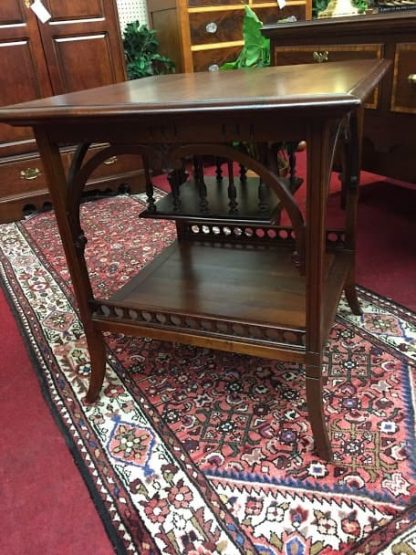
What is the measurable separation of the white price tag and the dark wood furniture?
1.27 m

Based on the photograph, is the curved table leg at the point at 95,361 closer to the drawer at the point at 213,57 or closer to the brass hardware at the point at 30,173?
the brass hardware at the point at 30,173

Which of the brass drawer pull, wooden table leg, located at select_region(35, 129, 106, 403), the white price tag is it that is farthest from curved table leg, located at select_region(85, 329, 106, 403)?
the brass drawer pull

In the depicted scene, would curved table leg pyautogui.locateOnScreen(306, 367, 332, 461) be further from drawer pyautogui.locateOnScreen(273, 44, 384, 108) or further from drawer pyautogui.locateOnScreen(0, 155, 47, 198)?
drawer pyautogui.locateOnScreen(0, 155, 47, 198)

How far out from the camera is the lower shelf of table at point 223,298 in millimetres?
1107

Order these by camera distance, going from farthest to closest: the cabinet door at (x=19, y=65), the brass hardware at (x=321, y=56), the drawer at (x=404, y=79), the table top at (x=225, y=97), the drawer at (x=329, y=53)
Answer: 1. the cabinet door at (x=19, y=65)
2. the brass hardware at (x=321, y=56)
3. the drawer at (x=329, y=53)
4. the drawer at (x=404, y=79)
5. the table top at (x=225, y=97)

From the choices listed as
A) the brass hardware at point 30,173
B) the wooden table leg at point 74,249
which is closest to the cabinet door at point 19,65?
the brass hardware at point 30,173

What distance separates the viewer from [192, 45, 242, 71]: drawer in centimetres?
318

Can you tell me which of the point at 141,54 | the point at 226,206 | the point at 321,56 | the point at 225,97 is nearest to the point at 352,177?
the point at 226,206

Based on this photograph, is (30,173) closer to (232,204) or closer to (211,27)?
(211,27)

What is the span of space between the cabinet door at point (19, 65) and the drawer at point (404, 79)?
192cm

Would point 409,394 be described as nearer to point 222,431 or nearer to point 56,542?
point 222,431

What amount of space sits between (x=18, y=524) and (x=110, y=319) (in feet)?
1.62

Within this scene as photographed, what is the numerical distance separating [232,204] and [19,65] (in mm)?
1986

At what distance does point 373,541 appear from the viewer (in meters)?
0.91
